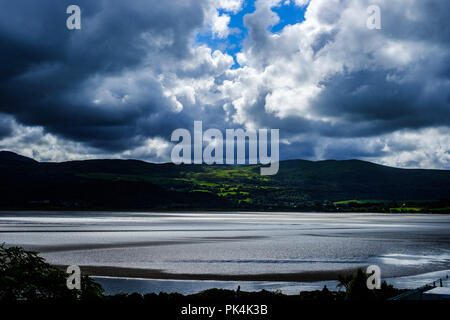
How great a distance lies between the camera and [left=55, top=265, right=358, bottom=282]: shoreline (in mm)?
38688

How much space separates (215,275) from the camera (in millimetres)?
40688

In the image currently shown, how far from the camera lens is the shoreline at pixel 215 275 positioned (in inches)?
1523

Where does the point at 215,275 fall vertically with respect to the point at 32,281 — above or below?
below

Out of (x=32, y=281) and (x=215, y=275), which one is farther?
(x=215, y=275)

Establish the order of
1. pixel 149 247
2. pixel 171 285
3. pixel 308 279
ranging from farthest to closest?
pixel 149 247 < pixel 308 279 < pixel 171 285

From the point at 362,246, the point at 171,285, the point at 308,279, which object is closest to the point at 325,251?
the point at 362,246

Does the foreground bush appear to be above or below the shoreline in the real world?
above

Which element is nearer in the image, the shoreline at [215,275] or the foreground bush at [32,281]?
the foreground bush at [32,281]

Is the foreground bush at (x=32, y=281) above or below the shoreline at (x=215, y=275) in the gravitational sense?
above

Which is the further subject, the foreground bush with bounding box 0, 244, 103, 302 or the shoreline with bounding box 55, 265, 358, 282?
the shoreline with bounding box 55, 265, 358, 282
